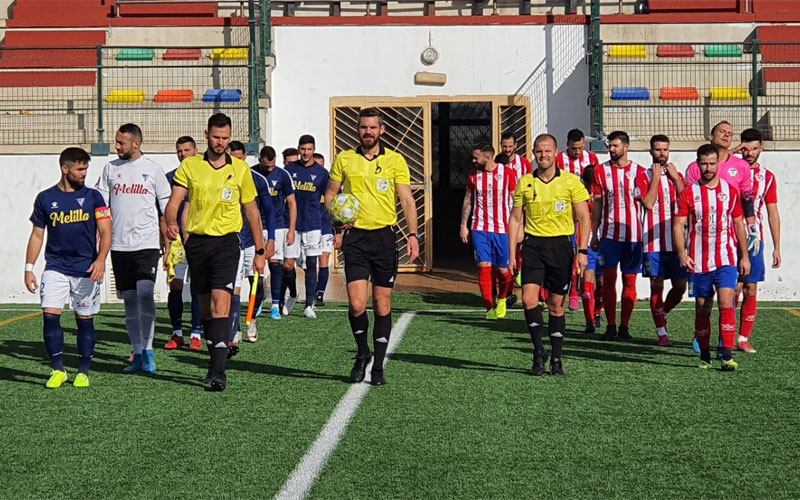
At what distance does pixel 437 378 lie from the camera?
29.7 ft

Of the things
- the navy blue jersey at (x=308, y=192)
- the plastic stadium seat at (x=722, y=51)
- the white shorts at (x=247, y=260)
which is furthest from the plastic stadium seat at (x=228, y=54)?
the white shorts at (x=247, y=260)

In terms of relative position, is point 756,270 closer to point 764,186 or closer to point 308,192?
point 764,186

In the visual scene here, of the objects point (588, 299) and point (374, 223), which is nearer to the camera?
point (374, 223)

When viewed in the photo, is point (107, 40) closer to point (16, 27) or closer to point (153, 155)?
point (16, 27)

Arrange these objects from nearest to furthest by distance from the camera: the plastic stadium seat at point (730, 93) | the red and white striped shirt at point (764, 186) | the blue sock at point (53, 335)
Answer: the blue sock at point (53, 335), the red and white striped shirt at point (764, 186), the plastic stadium seat at point (730, 93)

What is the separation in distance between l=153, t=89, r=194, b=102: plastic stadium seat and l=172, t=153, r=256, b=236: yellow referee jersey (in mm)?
10567

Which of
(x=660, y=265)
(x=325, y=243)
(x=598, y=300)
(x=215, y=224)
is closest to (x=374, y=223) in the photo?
(x=215, y=224)

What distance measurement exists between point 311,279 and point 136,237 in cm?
448

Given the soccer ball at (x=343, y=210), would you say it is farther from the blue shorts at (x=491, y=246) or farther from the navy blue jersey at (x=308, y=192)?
the navy blue jersey at (x=308, y=192)

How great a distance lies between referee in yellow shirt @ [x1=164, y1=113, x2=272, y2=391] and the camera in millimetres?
8570

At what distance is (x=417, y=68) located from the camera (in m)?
19.0

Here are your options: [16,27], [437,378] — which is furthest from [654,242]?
[16,27]

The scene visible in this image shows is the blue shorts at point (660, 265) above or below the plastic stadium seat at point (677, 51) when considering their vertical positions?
below

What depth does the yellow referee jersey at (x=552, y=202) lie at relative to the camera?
929cm
